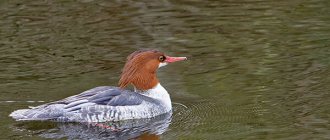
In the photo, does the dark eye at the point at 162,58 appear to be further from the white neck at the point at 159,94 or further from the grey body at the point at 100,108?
the grey body at the point at 100,108

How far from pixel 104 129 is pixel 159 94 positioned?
1112 millimetres

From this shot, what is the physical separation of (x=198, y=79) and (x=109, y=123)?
1.88 metres

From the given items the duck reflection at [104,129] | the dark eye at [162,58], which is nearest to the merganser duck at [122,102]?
the dark eye at [162,58]

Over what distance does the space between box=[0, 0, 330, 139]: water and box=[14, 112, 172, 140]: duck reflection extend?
0.09 feet

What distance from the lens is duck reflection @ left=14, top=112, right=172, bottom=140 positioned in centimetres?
1094

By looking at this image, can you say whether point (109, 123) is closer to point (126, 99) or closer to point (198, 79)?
point (126, 99)

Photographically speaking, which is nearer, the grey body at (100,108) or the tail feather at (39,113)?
the tail feather at (39,113)

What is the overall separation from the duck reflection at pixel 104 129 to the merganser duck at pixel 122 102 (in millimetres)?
101

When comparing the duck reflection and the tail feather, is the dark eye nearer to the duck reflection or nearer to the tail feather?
the duck reflection

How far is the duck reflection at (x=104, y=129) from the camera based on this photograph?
10.9m

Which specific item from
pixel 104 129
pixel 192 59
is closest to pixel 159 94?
pixel 104 129

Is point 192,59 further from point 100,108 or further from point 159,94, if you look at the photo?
point 100,108

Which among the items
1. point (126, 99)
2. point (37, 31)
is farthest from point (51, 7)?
point (126, 99)

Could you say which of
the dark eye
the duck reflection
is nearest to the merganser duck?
the dark eye
